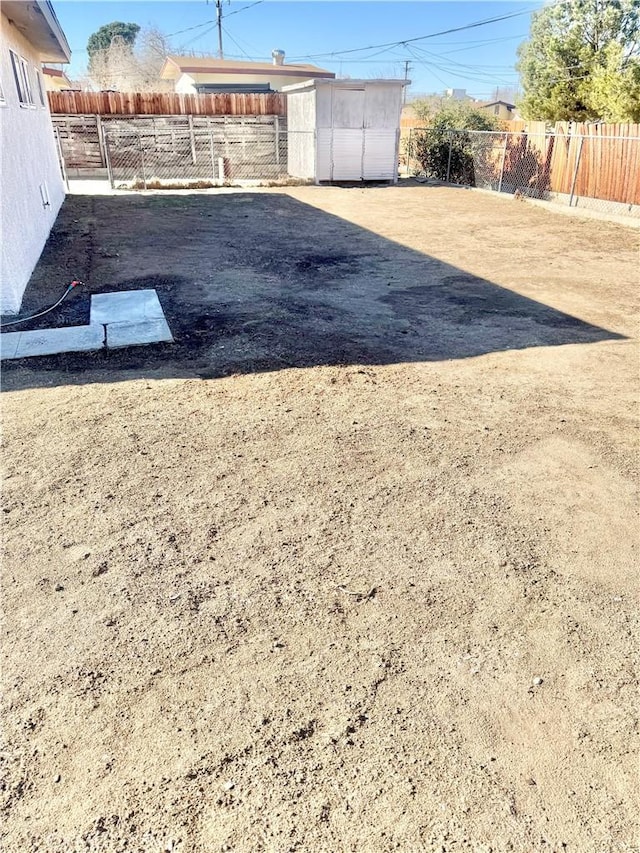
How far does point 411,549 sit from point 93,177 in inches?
879

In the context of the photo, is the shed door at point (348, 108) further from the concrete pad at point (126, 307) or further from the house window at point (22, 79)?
the concrete pad at point (126, 307)

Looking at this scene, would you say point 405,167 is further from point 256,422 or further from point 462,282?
point 256,422

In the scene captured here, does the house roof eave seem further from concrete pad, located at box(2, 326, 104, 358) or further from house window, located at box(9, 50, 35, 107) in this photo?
concrete pad, located at box(2, 326, 104, 358)

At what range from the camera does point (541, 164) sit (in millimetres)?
15672

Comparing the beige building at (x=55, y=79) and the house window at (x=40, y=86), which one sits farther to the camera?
the beige building at (x=55, y=79)

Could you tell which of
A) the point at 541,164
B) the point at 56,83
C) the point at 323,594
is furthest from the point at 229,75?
the point at 323,594

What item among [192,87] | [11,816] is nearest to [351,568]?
[11,816]

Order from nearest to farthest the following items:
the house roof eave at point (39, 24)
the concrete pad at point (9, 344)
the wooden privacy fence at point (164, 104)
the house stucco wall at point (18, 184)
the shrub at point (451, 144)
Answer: the concrete pad at point (9, 344), the house stucco wall at point (18, 184), the house roof eave at point (39, 24), the shrub at point (451, 144), the wooden privacy fence at point (164, 104)

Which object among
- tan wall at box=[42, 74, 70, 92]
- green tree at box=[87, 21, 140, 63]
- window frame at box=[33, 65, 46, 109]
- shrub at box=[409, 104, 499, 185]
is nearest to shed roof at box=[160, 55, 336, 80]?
tan wall at box=[42, 74, 70, 92]

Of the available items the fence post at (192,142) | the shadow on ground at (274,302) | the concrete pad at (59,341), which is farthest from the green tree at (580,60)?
the concrete pad at (59,341)

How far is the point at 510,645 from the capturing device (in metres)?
2.43

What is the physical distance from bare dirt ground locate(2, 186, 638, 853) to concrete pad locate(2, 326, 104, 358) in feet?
1.00

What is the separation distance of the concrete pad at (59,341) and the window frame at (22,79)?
5856 mm

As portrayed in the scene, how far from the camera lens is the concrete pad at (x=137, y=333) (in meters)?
5.71
